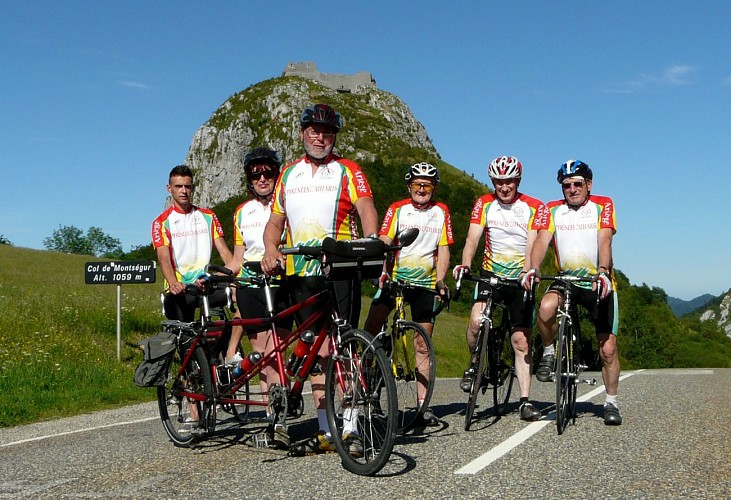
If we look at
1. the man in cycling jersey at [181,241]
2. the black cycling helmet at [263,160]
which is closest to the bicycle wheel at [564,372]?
the black cycling helmet at [263,160]

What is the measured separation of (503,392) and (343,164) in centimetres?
341

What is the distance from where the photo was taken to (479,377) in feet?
24.3

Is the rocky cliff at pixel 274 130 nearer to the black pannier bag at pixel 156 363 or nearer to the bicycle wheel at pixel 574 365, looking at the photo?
the bicycle wheel at pixel 574 365

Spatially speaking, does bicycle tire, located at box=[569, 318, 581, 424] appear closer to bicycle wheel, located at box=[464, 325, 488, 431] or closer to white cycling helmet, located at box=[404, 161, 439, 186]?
bicycle wheel, located at box=[464, 325, 488, 431]

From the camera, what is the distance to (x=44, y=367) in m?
13.7

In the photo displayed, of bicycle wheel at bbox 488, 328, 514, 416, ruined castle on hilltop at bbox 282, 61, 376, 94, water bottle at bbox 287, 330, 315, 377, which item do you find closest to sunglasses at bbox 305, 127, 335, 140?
water bottle at bbox 287, 330, 315, 377

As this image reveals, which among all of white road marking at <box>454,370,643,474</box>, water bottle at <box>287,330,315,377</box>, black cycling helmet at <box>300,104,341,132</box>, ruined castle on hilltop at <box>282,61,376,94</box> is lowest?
white road marking at <box>454,370,643,474</box>

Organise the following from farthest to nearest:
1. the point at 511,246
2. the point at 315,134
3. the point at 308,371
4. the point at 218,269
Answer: the point at 511,246, the point at 218,269, the point at 315,134, the point at 308,371

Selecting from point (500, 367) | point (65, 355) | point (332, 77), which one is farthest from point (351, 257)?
point (332, 77)

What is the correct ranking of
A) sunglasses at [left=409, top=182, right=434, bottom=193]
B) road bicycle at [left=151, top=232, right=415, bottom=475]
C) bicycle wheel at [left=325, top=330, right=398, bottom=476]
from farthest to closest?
1. sunglasses at [left=409, top=182, right=434, bottom=193]
2. road bicycle at [left=151, top=232, right=415, bottom=475]
3. bicycle wheel at [left=325, top=330, right=398, bottom=476]

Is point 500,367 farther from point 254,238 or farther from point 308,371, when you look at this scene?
point 308,371

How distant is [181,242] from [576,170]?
12.7 ft

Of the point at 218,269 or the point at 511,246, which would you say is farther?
the point at 511,246

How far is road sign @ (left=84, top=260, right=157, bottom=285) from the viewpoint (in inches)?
613
